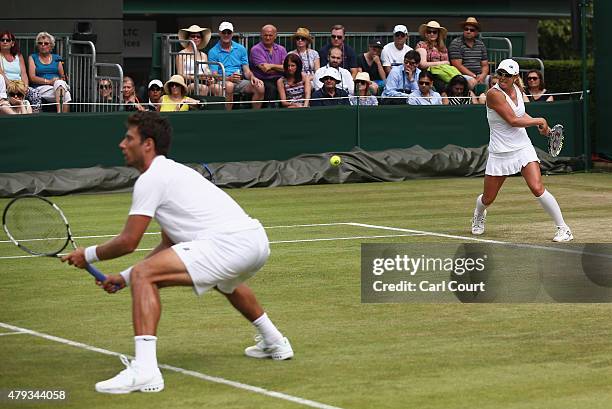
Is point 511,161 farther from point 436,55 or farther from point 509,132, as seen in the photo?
point 436,55

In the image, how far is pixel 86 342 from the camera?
9266 mm

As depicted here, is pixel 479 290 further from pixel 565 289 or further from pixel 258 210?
pixel 258 210

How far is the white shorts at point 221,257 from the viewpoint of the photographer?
785cm

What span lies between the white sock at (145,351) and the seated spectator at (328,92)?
48.5ft

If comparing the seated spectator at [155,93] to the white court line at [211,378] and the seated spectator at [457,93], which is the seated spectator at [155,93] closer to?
the seated spectator at [457,93]

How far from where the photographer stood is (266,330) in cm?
842

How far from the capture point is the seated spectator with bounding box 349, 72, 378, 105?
73.7 feet

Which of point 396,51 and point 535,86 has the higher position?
point 396,51

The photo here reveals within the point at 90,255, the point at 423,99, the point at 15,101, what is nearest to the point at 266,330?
the point at 90,255

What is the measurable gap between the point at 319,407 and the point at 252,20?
964 inches

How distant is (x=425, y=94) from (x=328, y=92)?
6.29 ft

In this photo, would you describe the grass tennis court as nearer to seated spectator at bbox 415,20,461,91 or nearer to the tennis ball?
the tennis ball

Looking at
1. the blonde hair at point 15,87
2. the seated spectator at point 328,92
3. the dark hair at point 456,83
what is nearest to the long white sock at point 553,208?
the seated spectator at point 328,92

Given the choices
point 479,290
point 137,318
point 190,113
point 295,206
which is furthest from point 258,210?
point 137,318
